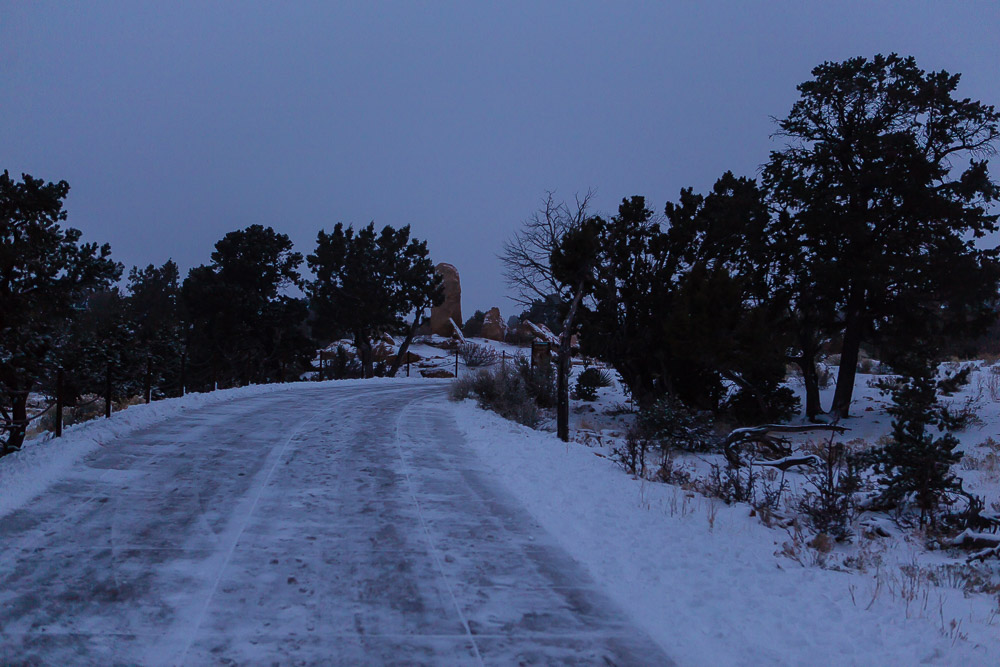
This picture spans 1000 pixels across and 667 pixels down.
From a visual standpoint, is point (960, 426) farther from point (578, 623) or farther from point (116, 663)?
point (116, 663)

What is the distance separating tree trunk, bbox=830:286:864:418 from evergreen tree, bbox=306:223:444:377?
3001cm

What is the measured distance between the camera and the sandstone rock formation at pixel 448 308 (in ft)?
205

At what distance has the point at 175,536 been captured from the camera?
6484mm

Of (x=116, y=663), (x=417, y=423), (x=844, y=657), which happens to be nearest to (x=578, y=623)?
(x=844, y=657)

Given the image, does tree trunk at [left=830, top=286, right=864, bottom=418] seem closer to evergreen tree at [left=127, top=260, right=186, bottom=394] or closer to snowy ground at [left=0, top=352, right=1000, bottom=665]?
snowy ground at [left=0, top=352, right=1000, bottom=665]

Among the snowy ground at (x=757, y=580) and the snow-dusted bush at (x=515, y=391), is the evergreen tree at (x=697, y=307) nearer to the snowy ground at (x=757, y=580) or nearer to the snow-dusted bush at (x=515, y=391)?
the snow-dusted bush at (x=515, y=391)

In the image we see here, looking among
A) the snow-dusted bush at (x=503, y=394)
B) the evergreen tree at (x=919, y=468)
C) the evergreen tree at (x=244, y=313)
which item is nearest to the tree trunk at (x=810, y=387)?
the snow-dusted bush at (x=503, y=394)

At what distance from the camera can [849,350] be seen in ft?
75.7

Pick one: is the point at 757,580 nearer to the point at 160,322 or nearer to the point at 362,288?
the point at 160,322

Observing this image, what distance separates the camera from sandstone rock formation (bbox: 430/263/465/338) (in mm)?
62625

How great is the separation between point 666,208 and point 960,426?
11.7m

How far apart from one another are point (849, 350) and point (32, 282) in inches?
931

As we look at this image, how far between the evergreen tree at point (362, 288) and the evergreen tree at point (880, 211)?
30066 mm

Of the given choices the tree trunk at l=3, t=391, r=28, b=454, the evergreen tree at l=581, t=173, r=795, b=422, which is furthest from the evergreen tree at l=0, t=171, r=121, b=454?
the evergreen tree at l=581, t=173, r=795, b=422
